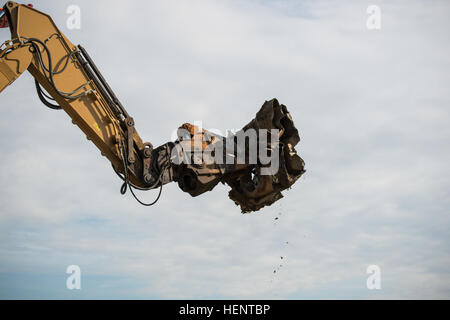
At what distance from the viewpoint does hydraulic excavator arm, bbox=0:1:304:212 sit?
27.9 feet

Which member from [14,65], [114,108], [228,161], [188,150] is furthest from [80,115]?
[228,161]

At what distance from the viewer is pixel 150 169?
9.84 m

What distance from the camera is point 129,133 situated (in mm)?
9602

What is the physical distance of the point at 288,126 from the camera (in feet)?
35.8

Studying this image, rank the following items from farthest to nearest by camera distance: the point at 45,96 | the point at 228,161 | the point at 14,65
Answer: the point at 228,161 → the point at 45,96 → the point at 14,65

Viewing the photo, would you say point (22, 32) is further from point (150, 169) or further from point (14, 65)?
point (150, 169)

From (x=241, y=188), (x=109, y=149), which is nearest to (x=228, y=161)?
(x=241, y=188)

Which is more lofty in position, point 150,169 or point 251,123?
point 251,123

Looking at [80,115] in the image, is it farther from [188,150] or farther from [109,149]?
[188,150]

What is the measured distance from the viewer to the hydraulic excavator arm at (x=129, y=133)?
335 inches

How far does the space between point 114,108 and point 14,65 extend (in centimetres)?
197

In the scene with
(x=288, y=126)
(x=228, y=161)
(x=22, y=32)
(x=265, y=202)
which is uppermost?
(x=22, y=32)

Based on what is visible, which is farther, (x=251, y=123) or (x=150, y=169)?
(x=251, y=123)

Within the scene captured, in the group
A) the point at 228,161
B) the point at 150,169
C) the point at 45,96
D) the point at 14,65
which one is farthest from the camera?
the point at 228,161
